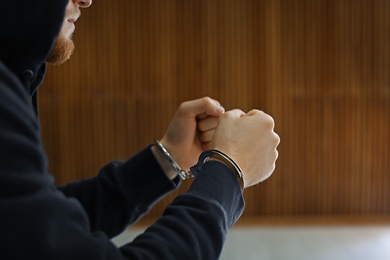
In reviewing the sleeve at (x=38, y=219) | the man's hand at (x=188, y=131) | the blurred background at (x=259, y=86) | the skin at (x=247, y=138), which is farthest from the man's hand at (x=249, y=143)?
the blurred background at (x=259, y=86)

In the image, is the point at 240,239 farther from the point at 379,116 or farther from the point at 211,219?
the point at 211,219

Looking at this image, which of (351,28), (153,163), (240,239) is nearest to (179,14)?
(351,28)

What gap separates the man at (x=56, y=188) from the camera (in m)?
0.69

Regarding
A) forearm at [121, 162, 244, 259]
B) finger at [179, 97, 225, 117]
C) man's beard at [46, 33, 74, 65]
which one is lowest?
forearm at [121, 162, 244, 259]

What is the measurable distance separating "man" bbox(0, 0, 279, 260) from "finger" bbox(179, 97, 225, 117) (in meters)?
0.01

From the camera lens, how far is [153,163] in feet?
4.26

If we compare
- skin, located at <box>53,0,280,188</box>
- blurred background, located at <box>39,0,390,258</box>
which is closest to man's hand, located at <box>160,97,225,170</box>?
skin, located at <box>53,0,280,188</box>

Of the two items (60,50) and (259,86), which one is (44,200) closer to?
(60,50)

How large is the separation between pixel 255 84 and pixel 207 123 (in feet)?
10.2

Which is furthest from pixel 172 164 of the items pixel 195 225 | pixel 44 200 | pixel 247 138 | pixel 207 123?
pixel 44 200

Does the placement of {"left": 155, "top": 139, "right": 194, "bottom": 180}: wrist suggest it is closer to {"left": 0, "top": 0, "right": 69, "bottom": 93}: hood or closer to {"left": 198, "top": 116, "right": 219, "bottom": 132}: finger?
{"left": 198, "top": 116, "right": 219, "bottom": 132}: finger

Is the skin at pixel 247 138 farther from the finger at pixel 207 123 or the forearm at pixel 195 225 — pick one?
the finger at pixel 207 123

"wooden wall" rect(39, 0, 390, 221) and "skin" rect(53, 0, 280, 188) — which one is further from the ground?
"skin" rect(53, 0, 280, 188)

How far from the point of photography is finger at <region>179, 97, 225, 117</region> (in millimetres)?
1261
